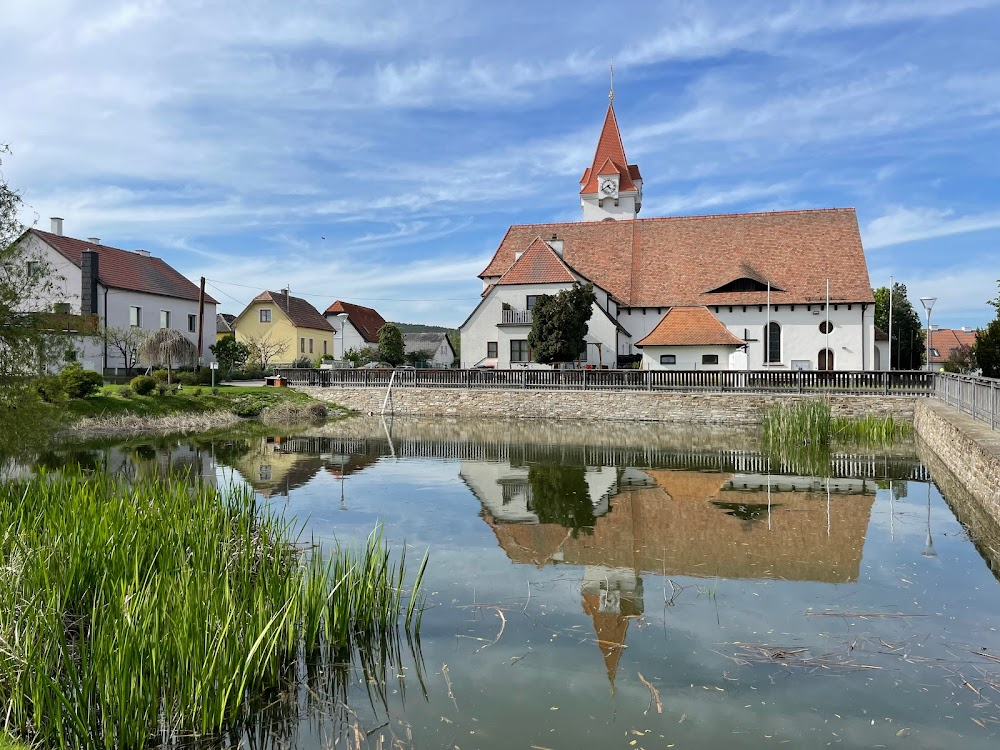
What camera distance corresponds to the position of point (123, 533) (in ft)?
20.2

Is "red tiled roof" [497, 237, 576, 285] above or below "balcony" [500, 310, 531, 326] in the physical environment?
above

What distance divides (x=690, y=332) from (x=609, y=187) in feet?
75.3

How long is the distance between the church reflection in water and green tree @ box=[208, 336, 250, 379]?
33.7 m

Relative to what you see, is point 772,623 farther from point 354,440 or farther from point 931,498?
point 354,440

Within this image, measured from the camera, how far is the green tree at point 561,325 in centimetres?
3409

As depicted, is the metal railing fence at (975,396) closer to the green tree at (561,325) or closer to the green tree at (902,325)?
the green tree at (561,325)

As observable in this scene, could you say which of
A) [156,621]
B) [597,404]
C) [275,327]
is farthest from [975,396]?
[275,327]

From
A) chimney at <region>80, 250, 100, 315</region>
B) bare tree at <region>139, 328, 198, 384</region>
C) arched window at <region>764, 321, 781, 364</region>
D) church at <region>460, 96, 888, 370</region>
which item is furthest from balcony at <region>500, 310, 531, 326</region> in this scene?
chimney at <region>80, 250, 100, 315</region>

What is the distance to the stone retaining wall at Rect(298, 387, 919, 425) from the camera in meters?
27.4

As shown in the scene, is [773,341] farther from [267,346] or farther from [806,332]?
[267,346]

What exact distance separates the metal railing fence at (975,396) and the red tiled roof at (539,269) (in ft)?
67.2

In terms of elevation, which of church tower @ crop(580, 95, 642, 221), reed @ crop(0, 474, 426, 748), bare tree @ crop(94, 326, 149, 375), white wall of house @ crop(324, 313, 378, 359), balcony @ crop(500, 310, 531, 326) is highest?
church tower @ crop(580, 95, 642, 221)

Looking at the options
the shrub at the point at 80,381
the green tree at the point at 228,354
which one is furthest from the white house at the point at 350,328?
the shrub at the point at 80,381

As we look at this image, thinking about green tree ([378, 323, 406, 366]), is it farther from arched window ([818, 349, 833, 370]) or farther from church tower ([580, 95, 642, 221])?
arched window ([818, 349, 833, 370])
